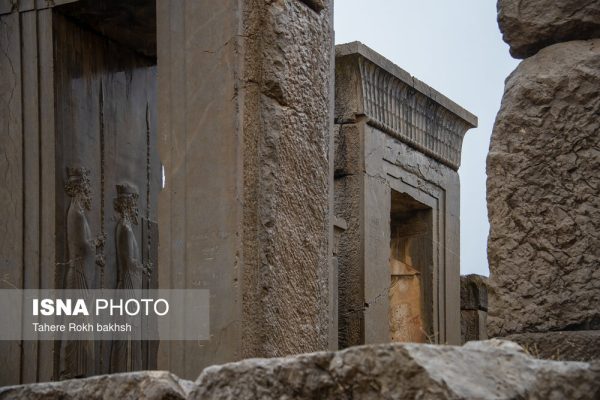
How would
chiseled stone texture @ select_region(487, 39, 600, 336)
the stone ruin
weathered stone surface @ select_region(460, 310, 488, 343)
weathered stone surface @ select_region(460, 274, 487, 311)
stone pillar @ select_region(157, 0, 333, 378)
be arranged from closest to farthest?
the stone ruin < chiseled stone texture @ select_region(487, 39, 600, 336) < stone pillar @ select_region(157, 0, 333, 378) < weathered stone surface @ select_region(460, 310, 488, 343) < weathered stone surface @ select_region(460, 274, 487, 311)

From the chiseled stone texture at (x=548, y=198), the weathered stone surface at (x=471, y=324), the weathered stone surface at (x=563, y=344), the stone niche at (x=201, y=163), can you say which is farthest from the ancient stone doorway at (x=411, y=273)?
the weathered stone surface at (x=563, y=344)

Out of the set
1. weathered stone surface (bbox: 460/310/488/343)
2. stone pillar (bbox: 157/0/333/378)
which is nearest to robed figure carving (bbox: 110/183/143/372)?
stone pillar (bbox: 157/0/333/378)

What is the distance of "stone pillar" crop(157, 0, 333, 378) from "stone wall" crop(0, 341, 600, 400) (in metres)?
2.58

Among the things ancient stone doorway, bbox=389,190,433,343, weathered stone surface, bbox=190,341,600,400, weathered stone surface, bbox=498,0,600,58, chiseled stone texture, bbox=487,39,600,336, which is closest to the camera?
weathered stone surface, bbox=190,341,600,400

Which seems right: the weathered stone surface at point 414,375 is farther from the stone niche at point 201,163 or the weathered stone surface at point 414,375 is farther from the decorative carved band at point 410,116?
the decorative carved band at point 410,116

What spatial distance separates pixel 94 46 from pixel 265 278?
2132 mm

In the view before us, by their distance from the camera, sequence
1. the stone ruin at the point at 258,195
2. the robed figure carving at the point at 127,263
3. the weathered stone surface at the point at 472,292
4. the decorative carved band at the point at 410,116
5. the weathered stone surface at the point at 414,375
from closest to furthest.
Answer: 1. the weathered stone surface at the point at 414,375
2. the stone ruin at the point at 258,195
3. the robed figure carving at the point at 127,263
4. the decorative carved band at the point at 410,116
5. the weathered stone surface at the point at 472,292

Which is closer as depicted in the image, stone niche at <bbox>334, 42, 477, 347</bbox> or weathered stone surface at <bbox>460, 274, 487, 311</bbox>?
stone niche at <bbox>334, 42, 477, 347</bbox>

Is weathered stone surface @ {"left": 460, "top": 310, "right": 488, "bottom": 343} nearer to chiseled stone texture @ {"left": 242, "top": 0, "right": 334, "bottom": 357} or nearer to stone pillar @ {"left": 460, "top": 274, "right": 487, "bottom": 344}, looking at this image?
stone pillar @ {"left": 460, "top": 274, "right": 487, "bottom": 344}

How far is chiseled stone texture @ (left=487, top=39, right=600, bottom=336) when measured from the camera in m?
3.09

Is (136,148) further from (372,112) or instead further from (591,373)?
(591,373)

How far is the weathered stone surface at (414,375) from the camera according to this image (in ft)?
7.42

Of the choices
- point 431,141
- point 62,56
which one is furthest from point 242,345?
point 431,141

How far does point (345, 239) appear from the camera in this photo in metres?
9.62
